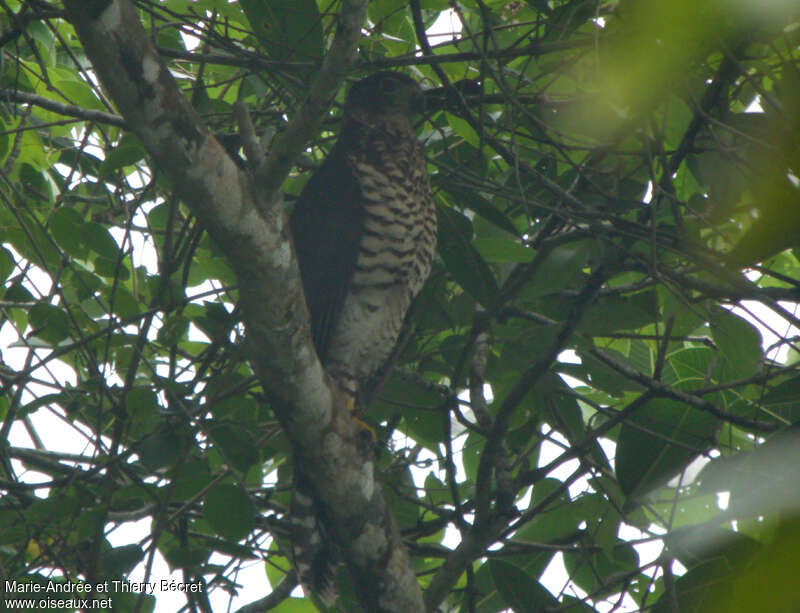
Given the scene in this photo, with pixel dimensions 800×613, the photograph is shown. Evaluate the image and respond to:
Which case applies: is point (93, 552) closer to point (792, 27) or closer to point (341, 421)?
point (341, 421)

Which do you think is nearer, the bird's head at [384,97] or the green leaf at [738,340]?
the green leaf at [738,340]

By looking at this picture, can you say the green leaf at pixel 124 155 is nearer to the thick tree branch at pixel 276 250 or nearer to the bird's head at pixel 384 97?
the thick tree branch at pixel 276 250

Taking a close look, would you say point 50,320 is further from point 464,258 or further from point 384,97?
point 384,97

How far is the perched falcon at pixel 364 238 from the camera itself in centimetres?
325

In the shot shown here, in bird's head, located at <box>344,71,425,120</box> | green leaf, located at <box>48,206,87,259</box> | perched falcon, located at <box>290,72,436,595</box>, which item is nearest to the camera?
green leaf, located at <box>48,206,87,259</box>

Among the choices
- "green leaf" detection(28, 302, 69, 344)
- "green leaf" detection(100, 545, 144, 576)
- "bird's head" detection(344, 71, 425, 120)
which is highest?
"bird's head" detection(344, 71, 425, 120)

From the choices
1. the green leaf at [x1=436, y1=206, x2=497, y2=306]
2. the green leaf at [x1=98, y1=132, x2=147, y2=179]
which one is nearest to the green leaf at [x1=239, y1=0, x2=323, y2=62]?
the green leaf at [x1=98, y1=132, x2=147, y2=179]

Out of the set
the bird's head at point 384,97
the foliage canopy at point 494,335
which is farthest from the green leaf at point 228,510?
the bird's head at point 384,97

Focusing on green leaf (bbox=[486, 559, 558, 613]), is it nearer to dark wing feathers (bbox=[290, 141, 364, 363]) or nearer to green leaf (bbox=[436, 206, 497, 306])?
green leaf (bbox=[436, 206, 497, 306])

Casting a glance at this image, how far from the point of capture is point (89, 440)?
9.12ft

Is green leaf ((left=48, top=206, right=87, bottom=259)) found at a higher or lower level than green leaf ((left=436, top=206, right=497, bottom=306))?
higher

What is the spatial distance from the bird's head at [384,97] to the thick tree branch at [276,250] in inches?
60.8

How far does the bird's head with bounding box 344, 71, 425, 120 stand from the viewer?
11.4 ft

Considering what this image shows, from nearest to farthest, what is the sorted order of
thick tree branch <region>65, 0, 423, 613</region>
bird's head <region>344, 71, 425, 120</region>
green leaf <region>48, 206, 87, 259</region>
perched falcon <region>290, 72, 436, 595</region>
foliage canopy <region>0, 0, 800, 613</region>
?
thick tree branch <region>65, 0, 423, 613</region> → foliage canopy <region>0, 0, 800, 613</region> → green leaf <region>48, 206, 87, 259</region> → perched falcon <region>290, 72, 436, 595</region> → bird's head <region>344, 71, 425, 120</region>
